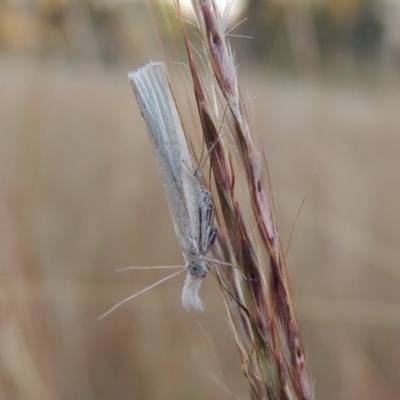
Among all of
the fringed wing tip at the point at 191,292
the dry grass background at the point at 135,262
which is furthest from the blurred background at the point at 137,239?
the fringed wing tip at the point at 191,292

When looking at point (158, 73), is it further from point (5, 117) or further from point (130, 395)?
point (5, 117)

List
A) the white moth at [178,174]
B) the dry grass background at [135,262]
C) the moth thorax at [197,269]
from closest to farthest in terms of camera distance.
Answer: the white moth at [178,174] → the moth thorax at [197,269] → the dry grass background at [135,262]

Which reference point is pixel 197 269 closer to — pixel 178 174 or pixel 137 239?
pixel 178 174

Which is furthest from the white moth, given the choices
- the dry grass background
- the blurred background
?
the dry grass background

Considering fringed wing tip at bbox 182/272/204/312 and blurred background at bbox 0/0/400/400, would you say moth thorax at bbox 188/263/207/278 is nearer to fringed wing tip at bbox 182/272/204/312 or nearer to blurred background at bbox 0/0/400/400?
fringed wing tip at bbox 182/272/204/312

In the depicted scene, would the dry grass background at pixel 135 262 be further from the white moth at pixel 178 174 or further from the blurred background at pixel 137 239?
the white moth at pixel 178 174

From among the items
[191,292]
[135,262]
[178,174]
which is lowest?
[135,262]

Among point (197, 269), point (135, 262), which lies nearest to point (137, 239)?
point (135, 262)
